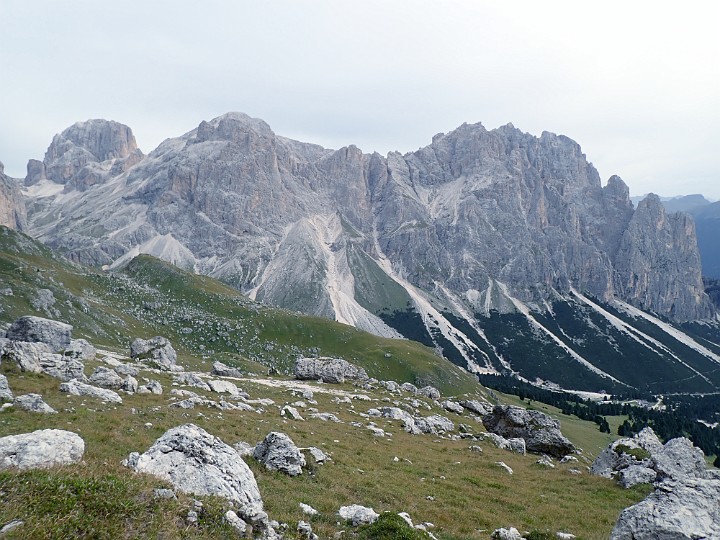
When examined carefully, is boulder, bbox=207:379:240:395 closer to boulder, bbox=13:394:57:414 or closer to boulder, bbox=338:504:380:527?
boulder, bbox=13:394:57:414

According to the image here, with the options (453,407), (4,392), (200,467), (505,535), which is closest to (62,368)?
(4,392)

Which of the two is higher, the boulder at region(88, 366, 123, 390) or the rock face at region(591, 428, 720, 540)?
the boulder at region(88, 366, 123, 390)

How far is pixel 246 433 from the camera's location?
2950 centimetres

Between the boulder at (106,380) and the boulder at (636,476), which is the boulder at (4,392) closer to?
the boulder at (106,380)

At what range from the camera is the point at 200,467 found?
16.0 metres

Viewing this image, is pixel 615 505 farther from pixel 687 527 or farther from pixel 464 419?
pixel 464 419

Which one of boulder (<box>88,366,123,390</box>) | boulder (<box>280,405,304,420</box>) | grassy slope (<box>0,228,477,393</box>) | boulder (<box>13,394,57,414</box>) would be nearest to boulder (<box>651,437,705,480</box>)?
boulder (<box>280,405,304,420</box>)

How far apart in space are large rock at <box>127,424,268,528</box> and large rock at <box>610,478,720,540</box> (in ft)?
46.3

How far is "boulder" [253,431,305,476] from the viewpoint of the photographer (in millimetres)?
21688

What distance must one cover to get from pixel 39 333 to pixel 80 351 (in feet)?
26.7

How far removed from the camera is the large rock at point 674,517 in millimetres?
15180

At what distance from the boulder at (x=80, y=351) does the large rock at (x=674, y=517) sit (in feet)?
183

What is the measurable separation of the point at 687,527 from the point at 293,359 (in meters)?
152

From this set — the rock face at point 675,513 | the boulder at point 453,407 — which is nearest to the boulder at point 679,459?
the rock face at point 675,513
